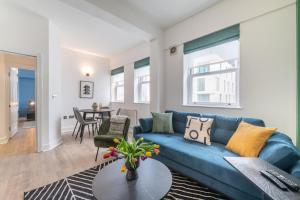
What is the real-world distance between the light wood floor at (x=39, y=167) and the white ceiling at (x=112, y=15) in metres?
2.55

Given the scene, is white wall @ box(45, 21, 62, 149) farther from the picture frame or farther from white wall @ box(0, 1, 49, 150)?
the picture frame

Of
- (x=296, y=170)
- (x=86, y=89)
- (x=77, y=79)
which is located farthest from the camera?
(x=86, y=89)

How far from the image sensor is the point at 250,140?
5.52ft

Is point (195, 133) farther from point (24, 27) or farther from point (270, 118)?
point (24, 27)

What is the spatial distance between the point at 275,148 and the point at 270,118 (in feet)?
3.04

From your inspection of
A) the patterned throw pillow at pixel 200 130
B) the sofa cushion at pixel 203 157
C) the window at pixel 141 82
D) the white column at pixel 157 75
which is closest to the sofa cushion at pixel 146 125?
the sofa cushion at pixel 203 157

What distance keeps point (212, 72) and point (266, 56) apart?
→ 0.88 meters

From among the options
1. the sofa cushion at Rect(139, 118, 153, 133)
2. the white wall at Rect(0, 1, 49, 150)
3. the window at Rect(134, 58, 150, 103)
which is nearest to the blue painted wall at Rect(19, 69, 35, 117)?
the white wall at Rect(0, 1, 49, 150)

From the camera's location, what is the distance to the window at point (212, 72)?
2.55m

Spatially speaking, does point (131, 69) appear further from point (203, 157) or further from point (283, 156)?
point (283, 156)

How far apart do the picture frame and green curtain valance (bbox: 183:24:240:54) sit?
3687mm

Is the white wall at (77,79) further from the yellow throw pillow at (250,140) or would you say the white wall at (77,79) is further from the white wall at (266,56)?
the yellow throw pillow at (250,140)

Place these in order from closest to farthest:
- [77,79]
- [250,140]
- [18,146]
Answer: [250,140] → [18,146] → [77,79]

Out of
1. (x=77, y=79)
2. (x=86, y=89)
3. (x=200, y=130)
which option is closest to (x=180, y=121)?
(x=200, y=130)
